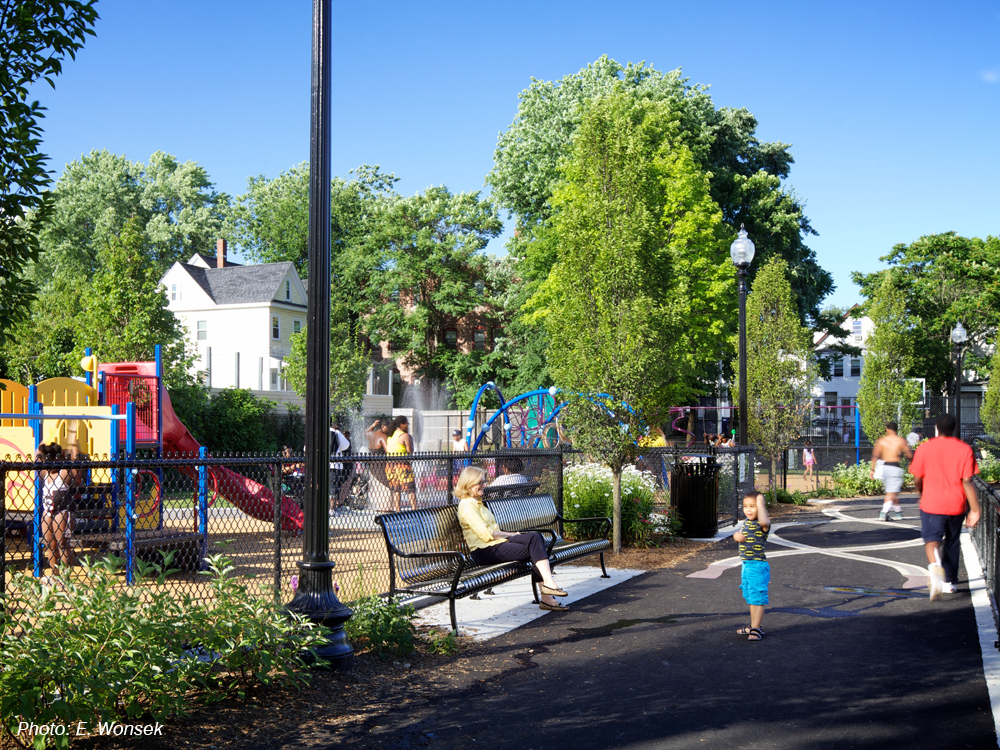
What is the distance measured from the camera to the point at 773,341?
2219 cm

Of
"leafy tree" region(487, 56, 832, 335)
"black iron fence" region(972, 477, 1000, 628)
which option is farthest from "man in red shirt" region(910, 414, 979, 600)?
"leafy tree" region(487, 56, 832, 335)

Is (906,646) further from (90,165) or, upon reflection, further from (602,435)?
(90,165)

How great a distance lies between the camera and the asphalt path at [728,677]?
4969 mm

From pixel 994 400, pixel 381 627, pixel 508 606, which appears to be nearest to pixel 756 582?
pixel 508 606

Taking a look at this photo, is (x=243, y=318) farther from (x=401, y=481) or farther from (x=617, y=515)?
(x=617, y=515)

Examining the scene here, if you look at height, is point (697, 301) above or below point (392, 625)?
above

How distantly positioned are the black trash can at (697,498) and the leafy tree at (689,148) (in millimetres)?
20694

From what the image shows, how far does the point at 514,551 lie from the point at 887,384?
72.8 feet

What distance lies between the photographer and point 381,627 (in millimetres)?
6633

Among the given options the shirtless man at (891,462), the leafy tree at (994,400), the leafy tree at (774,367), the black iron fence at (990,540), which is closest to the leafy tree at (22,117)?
Result: the black iron fence at (990,540)

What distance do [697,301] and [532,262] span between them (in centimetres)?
670

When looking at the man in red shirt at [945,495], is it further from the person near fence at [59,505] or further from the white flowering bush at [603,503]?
the person near fence at [59,505]

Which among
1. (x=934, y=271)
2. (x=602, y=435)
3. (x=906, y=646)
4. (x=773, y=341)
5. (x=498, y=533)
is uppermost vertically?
(x=934, y=271)

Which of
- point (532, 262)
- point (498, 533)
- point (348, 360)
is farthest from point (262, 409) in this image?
point (498, 533)
